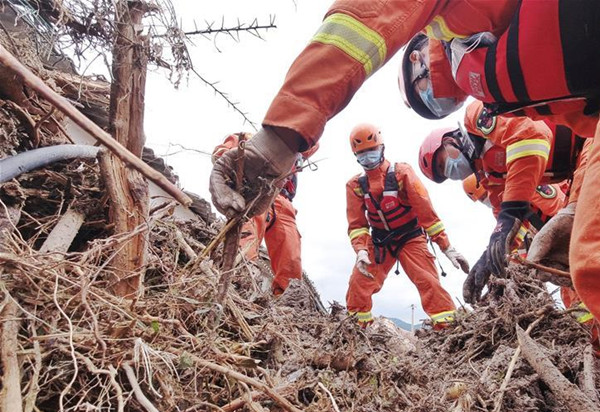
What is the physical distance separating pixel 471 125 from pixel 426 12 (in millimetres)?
3195

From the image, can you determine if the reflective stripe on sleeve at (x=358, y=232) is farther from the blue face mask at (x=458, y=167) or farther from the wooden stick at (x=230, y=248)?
the wooden stick at (x=230, y=248)

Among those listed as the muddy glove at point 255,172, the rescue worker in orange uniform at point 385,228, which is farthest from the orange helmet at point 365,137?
the muddy glove at point 255,172

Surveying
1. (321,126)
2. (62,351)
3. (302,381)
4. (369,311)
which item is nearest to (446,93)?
(321,126)

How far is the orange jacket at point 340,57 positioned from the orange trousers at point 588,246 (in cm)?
76

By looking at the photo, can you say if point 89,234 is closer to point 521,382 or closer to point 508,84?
point 508,84

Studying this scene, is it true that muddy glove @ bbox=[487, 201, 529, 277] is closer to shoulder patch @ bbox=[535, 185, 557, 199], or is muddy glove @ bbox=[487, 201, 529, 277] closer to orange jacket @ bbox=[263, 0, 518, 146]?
orange jacket @ bbox=[263, 0, 518, 146]

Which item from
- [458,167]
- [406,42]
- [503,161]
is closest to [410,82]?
[406,42]

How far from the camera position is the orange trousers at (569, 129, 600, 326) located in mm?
857

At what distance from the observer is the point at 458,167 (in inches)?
212

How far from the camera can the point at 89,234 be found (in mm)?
1865

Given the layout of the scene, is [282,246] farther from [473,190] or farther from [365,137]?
[473,190]

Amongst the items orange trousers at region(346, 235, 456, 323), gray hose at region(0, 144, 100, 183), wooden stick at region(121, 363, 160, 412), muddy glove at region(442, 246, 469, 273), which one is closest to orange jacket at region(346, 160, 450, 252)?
muddy glove at region(442, 246, 469, 273)

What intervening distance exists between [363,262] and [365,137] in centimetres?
189

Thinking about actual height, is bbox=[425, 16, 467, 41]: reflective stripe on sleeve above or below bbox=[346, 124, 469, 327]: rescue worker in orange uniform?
below
